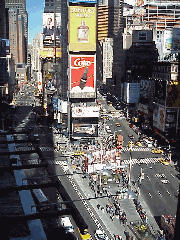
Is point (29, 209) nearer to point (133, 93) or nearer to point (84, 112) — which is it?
point (84, 112)

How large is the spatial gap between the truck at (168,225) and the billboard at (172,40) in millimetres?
54175

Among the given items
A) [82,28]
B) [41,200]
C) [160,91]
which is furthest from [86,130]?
[41,200]

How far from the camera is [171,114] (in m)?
56.1

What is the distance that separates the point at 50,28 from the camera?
9631cm

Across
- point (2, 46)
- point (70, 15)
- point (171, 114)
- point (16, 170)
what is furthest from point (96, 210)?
point (2, 46)

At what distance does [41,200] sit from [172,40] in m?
64.0

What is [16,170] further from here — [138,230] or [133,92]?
[133,92]

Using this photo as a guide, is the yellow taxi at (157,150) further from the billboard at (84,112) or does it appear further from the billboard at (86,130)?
the billboard at (84,112)

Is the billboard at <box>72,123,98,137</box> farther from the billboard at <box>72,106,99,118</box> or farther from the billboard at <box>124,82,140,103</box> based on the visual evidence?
the billboard at <box>124,82,140,103</box>

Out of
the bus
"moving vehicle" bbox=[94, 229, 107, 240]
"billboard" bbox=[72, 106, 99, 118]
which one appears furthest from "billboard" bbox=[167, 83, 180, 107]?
the bus

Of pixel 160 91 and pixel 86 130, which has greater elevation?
pixel 160 91

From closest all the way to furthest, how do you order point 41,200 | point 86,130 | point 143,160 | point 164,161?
point 41,200
point 164,161
point 143,160
point 86,130

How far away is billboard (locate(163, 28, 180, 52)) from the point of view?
74688 mm

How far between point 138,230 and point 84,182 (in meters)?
11.7
